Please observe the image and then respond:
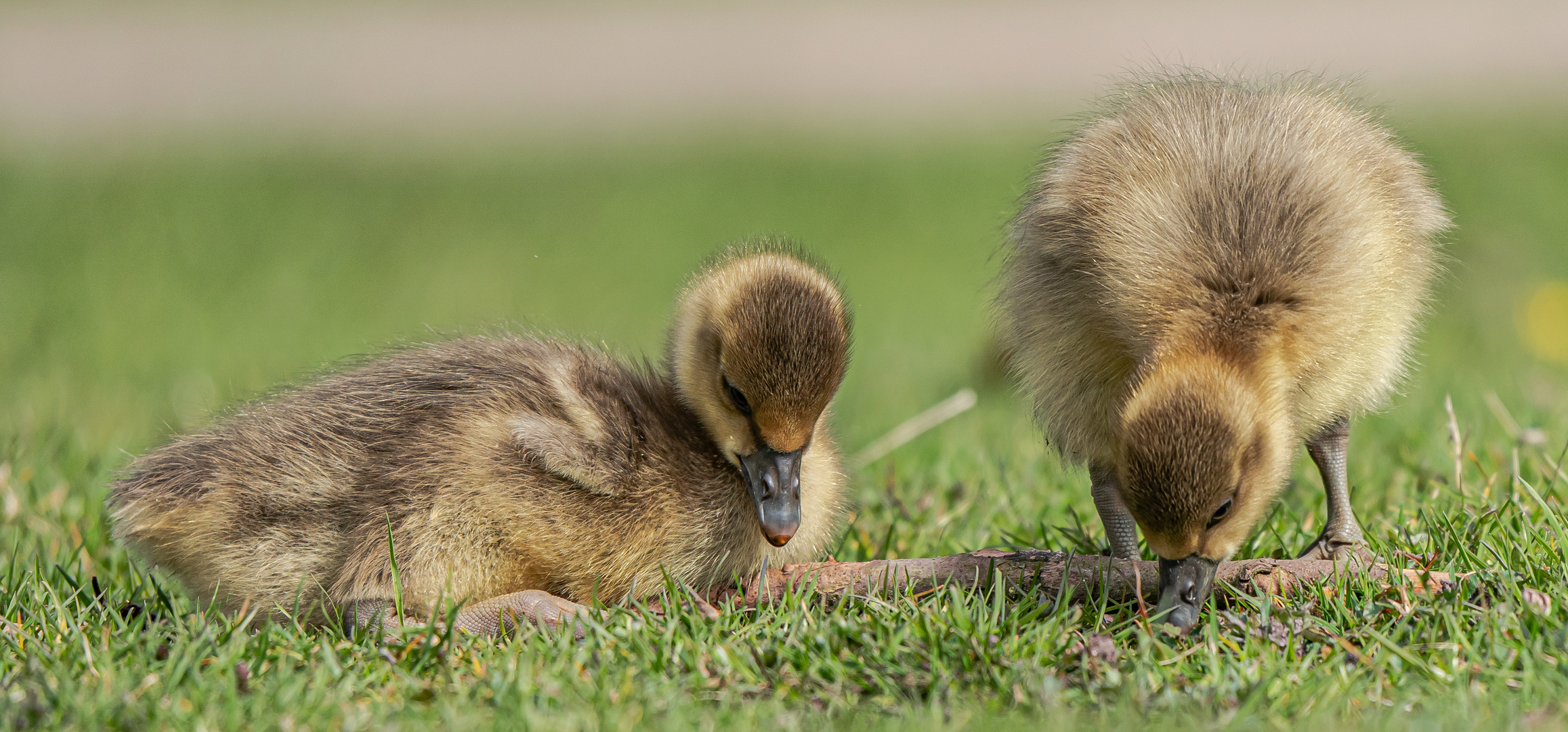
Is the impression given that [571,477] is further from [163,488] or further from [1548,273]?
[1548,273]

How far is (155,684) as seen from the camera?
2908 mm

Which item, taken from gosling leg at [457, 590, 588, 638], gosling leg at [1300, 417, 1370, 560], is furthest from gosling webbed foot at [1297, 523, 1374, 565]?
gosling leg at [457, 590, 588, 638]

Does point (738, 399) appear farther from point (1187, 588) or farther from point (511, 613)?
point (1187, 588)

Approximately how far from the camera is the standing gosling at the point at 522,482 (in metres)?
3.51

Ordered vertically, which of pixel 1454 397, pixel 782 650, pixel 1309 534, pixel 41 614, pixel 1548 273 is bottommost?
pixel 1548 273

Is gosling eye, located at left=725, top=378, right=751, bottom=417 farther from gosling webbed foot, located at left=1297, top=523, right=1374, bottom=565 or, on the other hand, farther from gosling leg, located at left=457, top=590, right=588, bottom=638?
gosling webbed foot, located at left=1297, top=523, right=1374, bottom=565

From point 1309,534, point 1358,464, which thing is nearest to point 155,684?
point 1309,534

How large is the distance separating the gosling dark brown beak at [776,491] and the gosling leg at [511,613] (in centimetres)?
52

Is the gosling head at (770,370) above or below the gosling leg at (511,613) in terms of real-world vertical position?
above

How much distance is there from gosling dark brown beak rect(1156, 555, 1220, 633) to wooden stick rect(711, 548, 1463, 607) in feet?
0.46

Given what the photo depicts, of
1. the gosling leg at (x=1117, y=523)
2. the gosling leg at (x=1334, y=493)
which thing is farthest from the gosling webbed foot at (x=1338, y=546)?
the gosling leg at (x=1117, y=523)

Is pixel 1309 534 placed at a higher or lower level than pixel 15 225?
lower

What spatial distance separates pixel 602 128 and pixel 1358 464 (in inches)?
531

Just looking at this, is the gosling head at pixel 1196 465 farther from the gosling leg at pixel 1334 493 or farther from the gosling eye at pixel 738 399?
the gosling eye at pixel 738 399
